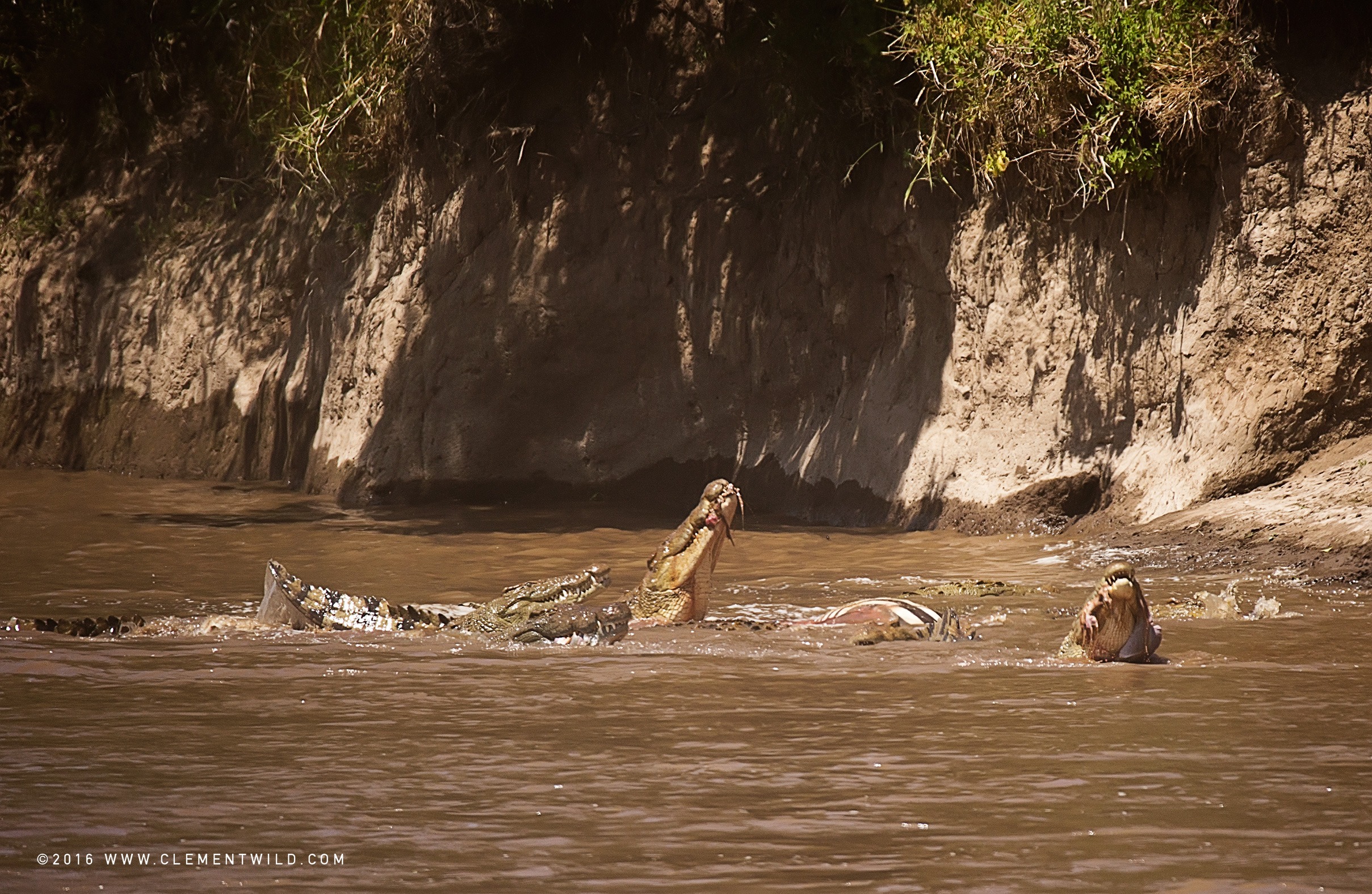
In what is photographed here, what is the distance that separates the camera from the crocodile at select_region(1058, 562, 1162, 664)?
5.15 m

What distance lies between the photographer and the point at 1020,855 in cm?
307

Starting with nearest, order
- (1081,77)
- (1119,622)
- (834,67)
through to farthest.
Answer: (1119,622) < (1081,77) < (834,67)

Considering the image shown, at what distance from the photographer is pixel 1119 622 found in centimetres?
518

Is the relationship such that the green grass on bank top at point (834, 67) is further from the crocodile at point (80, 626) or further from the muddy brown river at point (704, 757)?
the crocodile at point (80, 626)

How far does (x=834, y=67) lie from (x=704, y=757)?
7.46 m

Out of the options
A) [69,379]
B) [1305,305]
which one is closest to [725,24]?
[1305,305]

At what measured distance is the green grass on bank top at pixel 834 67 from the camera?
8547mm

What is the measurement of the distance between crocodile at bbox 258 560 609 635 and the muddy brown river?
15cm

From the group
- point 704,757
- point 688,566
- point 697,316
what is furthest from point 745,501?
point 704,757

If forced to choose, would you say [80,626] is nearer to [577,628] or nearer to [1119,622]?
[577,628]

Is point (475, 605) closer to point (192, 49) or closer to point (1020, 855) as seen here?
point (1020, 855)

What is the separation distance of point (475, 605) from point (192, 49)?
10.5 metres

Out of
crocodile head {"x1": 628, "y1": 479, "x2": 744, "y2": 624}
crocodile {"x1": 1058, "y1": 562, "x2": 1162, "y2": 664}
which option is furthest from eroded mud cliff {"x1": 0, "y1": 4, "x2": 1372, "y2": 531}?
crocodile {"x1": 1058, "y1": 562, "x2": 1162, "y2": 664}

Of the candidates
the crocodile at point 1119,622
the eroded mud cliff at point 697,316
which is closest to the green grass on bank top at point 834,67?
the eroded mud cliff at point 697,316
